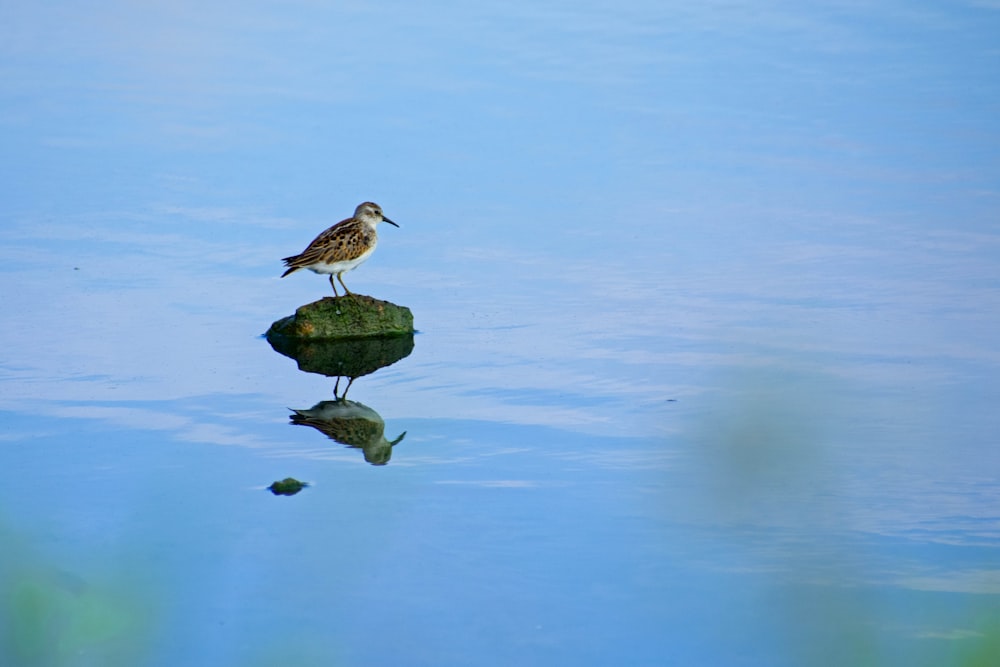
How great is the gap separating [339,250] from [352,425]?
2.40 metres

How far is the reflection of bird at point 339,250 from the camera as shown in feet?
39.2

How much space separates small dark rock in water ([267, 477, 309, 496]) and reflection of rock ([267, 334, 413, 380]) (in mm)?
2175

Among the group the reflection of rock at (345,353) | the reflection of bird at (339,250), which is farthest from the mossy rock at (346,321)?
the reflection of bird at (339,250)

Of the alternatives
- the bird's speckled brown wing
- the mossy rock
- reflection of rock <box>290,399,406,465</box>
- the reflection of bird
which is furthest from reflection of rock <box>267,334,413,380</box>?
reflection of rock <box>290,399,406,465</box>

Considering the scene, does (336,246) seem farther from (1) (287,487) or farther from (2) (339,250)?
(1) (287,487)

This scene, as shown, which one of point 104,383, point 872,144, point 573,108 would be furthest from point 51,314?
point 872,144

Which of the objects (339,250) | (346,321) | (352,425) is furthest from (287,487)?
(339,250)

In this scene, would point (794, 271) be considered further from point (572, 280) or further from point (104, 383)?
point (104, 383)

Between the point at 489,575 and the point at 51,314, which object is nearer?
the point at 489,575

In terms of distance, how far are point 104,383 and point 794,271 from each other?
555cm

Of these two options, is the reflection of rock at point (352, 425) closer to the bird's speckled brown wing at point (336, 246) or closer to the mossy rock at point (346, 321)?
the mossy rock at point (346, 321)

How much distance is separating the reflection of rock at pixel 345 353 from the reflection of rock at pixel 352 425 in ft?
2.53

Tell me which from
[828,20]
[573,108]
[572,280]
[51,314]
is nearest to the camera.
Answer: [51,314]

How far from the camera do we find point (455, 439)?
967 cm
